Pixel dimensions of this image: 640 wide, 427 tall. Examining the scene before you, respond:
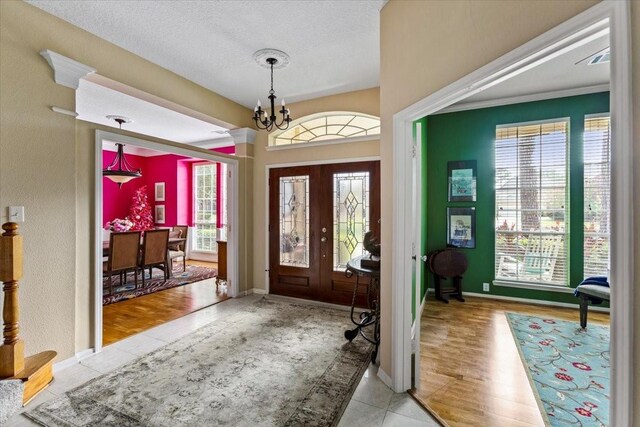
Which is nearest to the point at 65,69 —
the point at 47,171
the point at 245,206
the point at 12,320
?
the point at 47,171

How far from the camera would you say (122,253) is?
4578 mm

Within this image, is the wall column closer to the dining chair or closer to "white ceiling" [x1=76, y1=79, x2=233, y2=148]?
"white ceiling" [x1=76, y1=79, x2=233, y2=148]

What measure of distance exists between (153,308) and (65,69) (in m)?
3.01

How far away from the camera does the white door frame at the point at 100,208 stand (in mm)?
2768

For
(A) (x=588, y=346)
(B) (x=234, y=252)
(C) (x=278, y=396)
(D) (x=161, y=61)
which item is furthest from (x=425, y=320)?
(D) (x=161, y=61)

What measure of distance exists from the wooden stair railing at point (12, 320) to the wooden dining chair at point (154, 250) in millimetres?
2892

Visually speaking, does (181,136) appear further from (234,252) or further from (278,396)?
(278,396)

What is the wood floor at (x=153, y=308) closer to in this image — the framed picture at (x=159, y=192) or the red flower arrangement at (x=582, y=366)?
the framed picture at (x=159, y=192)

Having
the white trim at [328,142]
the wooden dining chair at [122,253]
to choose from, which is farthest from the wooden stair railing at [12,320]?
the white trim at [328,142]

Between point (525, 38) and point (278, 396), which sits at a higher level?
point (525, 38)

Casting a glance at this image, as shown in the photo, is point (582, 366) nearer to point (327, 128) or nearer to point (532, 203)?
point (532, 203)

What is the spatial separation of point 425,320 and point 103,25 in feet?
14.8

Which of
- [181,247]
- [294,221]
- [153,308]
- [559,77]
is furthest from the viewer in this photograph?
[181,247]

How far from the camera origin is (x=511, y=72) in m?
1.34
